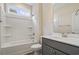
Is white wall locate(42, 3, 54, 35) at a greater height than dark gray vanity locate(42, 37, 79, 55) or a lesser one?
greater

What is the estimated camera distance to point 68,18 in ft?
4.79

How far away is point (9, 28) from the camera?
1.66 meters

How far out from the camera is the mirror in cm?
139

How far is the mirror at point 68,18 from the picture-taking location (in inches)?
54.8

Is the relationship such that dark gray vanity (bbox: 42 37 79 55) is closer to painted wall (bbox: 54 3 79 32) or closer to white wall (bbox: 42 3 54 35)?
white wall (bbox: 42 3 54 35)

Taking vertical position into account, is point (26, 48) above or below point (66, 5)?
below

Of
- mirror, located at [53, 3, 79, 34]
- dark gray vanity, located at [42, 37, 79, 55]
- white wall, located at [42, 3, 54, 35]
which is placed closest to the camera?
dark gray vanity, located at [42, 37, 79, 55]

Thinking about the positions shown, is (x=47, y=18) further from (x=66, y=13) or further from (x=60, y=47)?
(x=60, y=47)

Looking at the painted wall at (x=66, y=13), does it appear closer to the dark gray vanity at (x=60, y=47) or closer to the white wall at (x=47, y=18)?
the white wall at (x=47, y=18)

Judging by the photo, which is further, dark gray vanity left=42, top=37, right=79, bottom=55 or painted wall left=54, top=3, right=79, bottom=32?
painted wall left=54, top=3, right=79, bottom=32

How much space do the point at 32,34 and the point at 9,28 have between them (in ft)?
1.37

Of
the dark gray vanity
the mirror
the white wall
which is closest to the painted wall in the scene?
the mirror

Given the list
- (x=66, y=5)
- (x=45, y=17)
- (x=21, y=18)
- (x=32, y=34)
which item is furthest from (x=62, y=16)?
(x=21, y=18)
